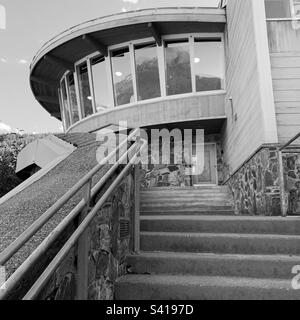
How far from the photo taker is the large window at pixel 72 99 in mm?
11086

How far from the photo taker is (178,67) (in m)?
9.10

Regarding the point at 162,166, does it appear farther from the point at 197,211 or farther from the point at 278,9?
the point at 278,9

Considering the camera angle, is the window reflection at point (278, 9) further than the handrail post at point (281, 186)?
Yes

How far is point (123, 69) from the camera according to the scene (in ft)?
31.4

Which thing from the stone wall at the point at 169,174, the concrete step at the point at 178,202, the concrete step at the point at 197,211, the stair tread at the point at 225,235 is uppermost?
the stone wall at the point at 169,174

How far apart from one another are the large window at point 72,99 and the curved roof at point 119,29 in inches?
23.1

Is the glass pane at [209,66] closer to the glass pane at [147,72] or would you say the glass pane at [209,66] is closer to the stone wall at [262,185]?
the glass pane at [147,72]

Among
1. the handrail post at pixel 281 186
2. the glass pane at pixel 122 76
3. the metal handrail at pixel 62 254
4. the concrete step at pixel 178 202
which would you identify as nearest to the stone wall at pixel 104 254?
the metal handrail at pixel 62 254

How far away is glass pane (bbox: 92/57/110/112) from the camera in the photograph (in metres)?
9.82

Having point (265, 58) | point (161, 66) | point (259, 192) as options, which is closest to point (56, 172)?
point (259, 192)

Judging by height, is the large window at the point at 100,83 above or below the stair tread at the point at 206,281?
above

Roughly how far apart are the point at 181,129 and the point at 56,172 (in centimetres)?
642

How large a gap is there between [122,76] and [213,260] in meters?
7.66

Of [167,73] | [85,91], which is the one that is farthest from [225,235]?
[85,91]
